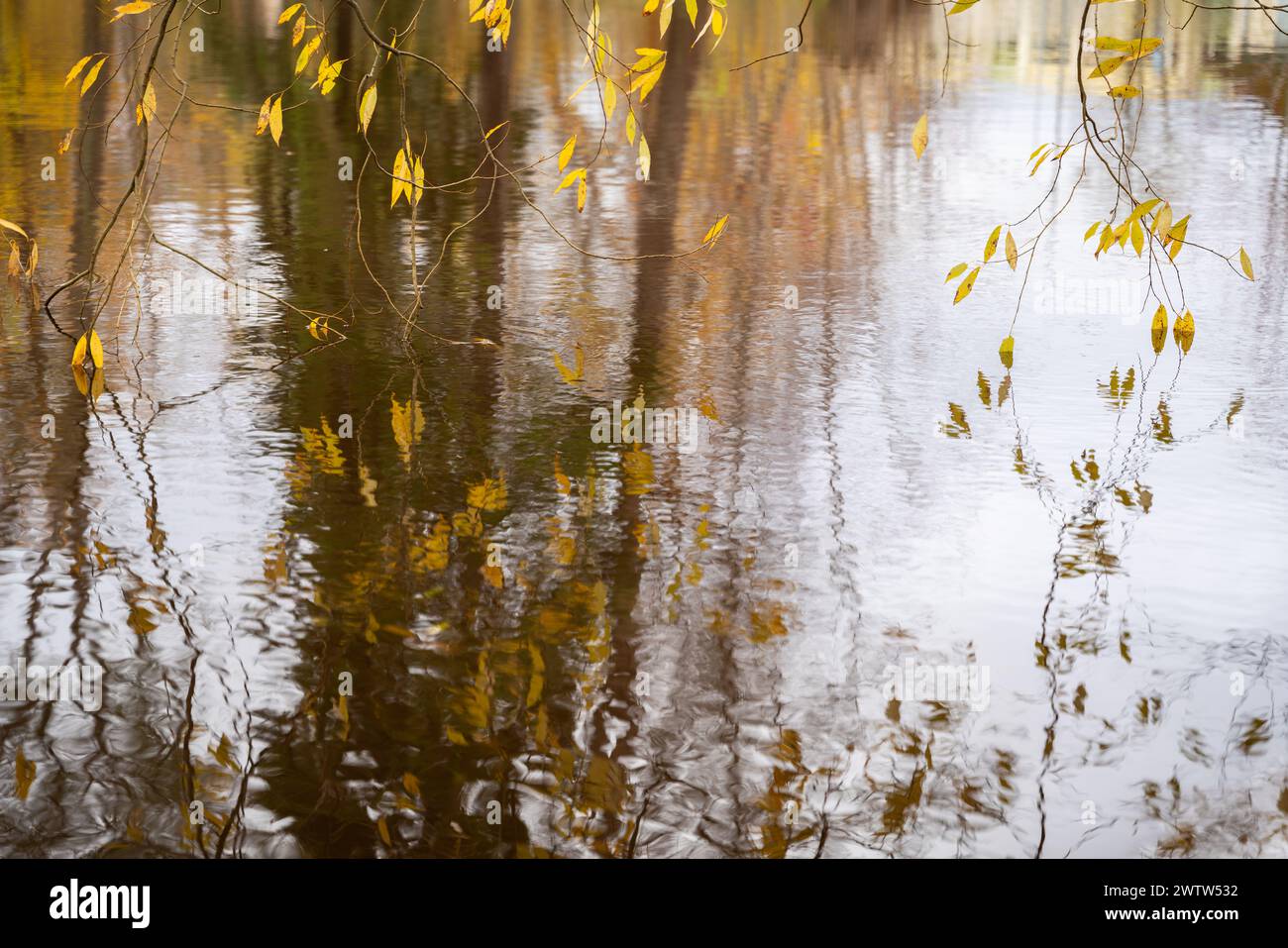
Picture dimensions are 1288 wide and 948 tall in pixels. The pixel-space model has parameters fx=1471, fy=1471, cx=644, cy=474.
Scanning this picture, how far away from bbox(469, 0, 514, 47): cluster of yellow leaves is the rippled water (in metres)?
1.72

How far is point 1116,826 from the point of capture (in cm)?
352

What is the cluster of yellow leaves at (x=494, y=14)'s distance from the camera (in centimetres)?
388

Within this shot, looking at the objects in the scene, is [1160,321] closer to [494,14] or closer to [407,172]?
[494,14]

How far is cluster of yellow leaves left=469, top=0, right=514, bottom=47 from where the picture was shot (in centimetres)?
388

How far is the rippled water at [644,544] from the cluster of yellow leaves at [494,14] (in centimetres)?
172

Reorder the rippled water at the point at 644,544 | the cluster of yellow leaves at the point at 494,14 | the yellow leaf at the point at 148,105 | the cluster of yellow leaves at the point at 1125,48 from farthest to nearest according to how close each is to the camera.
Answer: the yellow leaf at the point at 148,105 → the cluster of yellow leaves at the point at 494,14 → the rippled water at the point at 644,544 → the cluster of yellow leaves at the point at 1125,48

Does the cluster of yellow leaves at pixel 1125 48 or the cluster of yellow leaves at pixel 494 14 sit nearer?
the cluster of yellow leaves at pixel 1125 48

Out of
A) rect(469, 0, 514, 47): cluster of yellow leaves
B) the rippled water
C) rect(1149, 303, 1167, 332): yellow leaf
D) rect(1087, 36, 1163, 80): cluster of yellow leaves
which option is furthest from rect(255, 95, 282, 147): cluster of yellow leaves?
rect(1149, 303, 1167, 332): yellow leaf

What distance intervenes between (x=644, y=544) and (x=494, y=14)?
6.15ft

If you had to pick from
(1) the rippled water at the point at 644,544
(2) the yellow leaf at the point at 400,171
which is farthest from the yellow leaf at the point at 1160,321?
(2) the yellow leaf at the point at 400,171

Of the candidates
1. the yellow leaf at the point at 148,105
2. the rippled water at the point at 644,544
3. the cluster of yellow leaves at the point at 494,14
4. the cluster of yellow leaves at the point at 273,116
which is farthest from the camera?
the yellow leaf at the point at 148,105

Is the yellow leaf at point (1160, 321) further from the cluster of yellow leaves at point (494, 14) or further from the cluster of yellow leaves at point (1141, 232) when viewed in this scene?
the cluster of yellow leaves at point (494, 14)

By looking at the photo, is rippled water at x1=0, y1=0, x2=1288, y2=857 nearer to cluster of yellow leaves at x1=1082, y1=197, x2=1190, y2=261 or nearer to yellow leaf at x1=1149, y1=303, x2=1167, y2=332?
yellow leaf at x1=1149, y1=303, x2=1167, y2=332

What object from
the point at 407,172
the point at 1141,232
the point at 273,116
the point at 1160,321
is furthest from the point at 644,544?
the point at 1141,232
